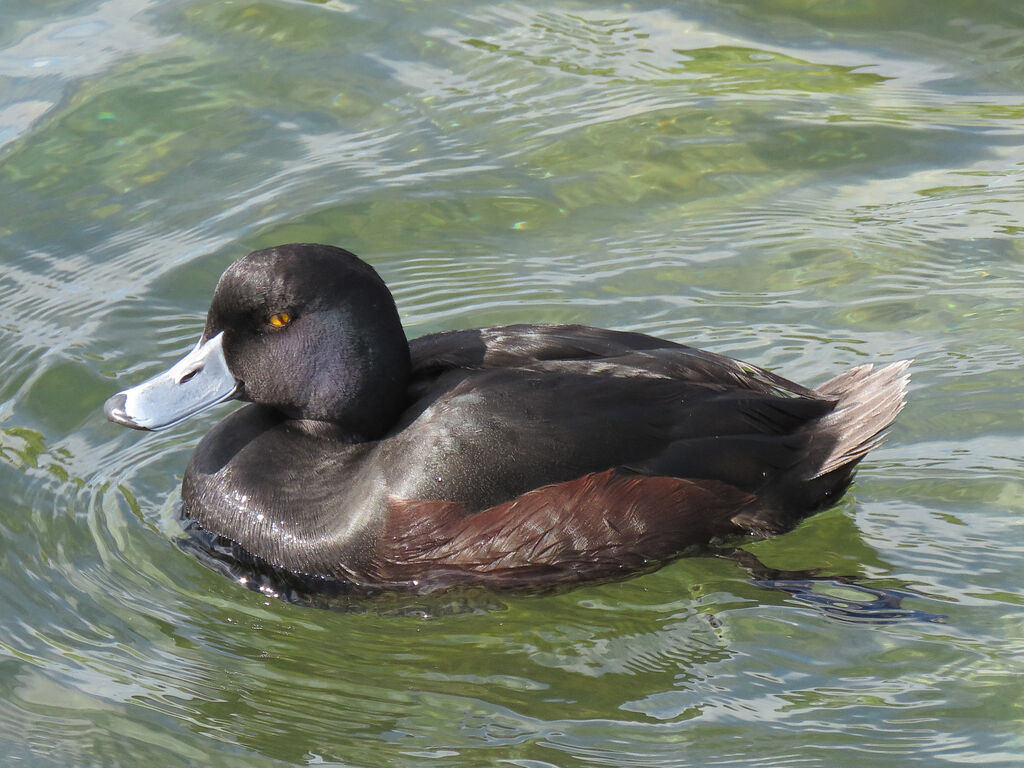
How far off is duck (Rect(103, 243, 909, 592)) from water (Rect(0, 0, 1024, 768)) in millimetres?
217

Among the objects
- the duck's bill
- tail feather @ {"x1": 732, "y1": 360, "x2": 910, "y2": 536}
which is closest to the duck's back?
tail feather @ {"x1": 732, "y1": 360, "x2": 910, "y2": 536}

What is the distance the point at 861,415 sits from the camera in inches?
199

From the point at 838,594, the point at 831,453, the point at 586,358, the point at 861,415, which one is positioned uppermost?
the point at 586,358

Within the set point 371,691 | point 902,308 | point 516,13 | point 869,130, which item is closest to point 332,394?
point 371,691

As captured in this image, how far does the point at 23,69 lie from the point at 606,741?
612cm

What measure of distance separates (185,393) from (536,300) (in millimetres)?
1908

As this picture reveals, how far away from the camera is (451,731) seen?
14.2 ft

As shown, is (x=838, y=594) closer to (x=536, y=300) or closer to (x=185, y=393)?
(x=536, y=300)

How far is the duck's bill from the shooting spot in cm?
531

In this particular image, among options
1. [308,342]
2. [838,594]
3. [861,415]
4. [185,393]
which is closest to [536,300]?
[308,342]

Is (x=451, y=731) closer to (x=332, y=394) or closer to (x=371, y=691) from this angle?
(x=371, y=691)

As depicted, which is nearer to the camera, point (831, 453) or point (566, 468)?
point (566, 468)

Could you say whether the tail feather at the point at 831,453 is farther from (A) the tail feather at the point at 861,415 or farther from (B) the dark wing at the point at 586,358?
(B) the dark wing at the point at 586,358

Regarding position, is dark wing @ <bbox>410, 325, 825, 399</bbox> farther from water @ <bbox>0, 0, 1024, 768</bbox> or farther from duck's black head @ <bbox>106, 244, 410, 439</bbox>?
water @ <bbox>0, 0, 1024, 768</bbox>
